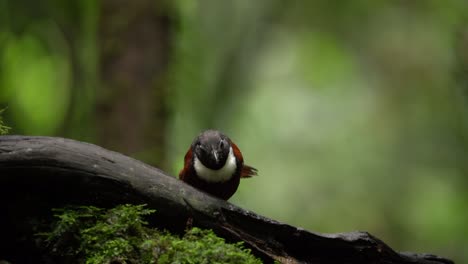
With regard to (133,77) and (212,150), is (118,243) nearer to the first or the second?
(212,150)

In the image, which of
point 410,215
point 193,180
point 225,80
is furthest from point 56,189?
point 410,215

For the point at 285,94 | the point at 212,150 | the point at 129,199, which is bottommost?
the point at 129,199

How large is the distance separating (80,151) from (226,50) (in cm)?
532

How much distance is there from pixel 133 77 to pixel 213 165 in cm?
280

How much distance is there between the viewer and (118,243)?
319 centimetres

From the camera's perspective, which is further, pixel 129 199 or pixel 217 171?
pixel 217 171

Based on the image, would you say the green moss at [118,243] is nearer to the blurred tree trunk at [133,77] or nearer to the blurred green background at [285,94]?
the blurred green background at [285,94]

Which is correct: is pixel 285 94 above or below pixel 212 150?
above

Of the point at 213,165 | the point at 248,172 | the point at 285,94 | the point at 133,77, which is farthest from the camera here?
the point at 285,94

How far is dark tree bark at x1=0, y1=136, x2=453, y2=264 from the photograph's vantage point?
3.19 metres

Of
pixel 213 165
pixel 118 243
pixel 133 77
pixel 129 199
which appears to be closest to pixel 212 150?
pixel 213 165

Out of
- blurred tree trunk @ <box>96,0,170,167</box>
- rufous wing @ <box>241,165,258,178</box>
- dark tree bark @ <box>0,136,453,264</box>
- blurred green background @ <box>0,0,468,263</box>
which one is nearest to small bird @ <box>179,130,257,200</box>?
rufous wing @ <box>241,165,258,178</box>

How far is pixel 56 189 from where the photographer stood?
326cm

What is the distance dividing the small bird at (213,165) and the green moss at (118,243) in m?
1.20
